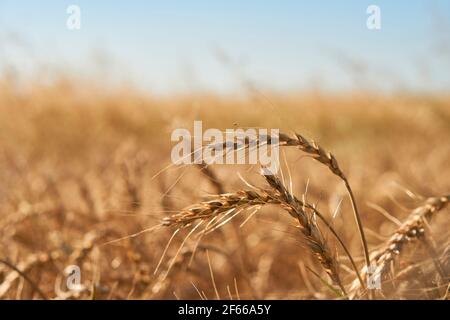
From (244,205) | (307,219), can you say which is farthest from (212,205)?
(307,219)

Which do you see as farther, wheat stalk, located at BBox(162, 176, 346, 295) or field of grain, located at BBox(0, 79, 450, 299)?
field of grain, located at BBox(0, 79, 450, 299)

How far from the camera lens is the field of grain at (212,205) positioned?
111 cm

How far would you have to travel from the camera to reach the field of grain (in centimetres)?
111

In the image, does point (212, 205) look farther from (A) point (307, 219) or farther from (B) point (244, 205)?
(A) point (307, 219)

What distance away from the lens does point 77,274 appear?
5.09 ft

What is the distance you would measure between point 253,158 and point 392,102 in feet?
12.7

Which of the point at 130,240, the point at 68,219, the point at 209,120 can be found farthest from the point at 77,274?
the point at 209,120

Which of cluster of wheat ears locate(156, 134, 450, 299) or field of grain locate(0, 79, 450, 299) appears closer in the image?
cluster of wheat ears locate(156, 134, 450, 299)

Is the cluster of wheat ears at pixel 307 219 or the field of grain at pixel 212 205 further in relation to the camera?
the field of grain at pixel 212 205

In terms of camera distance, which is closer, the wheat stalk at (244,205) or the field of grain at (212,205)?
the wheat stalk at (244,205)

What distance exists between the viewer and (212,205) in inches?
37.3

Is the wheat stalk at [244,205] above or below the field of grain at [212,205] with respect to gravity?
above

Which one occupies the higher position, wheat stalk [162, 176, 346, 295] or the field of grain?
wheat stalk [162, 176, 346, 295]
